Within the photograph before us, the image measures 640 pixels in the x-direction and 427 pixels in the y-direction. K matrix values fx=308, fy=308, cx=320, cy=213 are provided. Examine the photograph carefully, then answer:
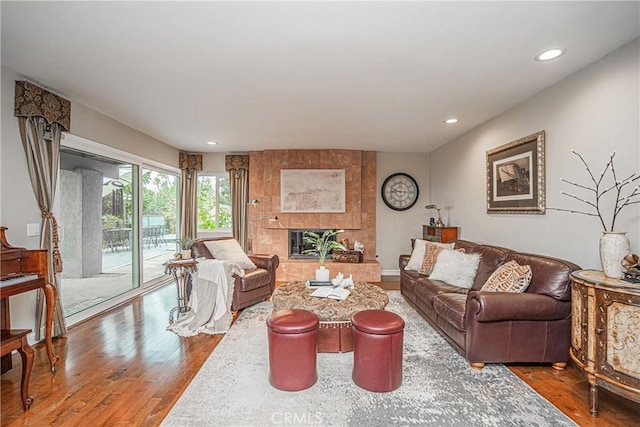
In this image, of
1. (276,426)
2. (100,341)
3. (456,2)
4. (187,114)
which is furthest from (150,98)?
(276,426)

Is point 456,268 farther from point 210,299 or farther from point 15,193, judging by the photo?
point 15,193

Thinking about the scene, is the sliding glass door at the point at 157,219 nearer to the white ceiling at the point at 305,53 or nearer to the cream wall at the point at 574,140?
the white ceiling at the point at 305,53

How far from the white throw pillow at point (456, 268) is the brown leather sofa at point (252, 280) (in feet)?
7.35

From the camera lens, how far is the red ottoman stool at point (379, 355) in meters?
2.23

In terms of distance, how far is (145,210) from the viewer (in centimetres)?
520

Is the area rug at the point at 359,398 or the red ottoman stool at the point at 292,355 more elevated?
the red ottoman stool at the point at 292,355

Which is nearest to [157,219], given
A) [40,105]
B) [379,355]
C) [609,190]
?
[40,105]

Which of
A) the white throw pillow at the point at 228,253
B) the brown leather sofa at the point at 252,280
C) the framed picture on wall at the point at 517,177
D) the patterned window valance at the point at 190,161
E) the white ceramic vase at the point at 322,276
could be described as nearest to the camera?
the framed picture on wall at the point at 517,177

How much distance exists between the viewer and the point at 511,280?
2.73 metres

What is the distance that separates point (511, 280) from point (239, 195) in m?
4.97

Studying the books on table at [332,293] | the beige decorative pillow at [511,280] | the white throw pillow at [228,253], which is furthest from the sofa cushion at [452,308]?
the white throw pillow at [228,253]

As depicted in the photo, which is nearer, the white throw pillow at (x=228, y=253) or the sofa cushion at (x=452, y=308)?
the sofa cushion at (x=452, y=308)

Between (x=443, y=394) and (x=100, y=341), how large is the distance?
3228 mm

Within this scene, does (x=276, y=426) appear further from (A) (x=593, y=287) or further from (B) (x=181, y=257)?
(B) (x=181, y=257)
